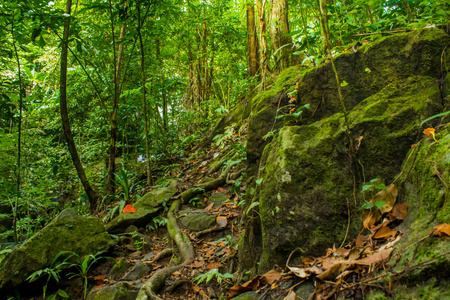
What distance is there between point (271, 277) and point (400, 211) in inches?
40.0

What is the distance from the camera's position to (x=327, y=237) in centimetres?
211

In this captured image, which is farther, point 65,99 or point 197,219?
point 65,99

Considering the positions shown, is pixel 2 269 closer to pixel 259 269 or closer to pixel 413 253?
pixel 259 269

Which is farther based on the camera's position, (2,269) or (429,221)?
(2,269)

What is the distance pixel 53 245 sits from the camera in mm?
3799

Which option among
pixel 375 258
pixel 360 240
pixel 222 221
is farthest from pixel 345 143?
pixel 222 221

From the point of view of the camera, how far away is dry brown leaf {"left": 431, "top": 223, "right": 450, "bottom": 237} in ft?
4.05

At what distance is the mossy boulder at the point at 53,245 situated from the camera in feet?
11.4

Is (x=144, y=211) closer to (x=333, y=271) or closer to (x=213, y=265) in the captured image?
(x=213, y=265)

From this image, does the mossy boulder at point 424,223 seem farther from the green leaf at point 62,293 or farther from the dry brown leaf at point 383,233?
the green leaf at point 62,293

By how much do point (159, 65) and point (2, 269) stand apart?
5.80 m

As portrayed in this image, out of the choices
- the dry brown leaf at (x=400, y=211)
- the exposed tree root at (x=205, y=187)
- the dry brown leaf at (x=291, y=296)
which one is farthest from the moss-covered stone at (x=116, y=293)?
the dry brown leaf at (x=400, y=211)

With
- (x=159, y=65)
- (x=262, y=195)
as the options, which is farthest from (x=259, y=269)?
(x=159, y=65)

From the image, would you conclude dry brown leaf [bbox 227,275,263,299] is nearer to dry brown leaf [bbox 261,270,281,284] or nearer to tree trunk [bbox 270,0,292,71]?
dry brown leaf [bbox 261,270,281,284]
